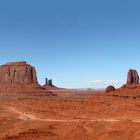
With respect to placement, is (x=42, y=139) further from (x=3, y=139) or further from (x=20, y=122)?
(x=20, y=122)

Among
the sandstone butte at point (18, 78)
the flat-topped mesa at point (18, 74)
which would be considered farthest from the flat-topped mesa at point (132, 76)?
the flat-topped mesa at point (18, 74)

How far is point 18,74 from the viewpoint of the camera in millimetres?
152125

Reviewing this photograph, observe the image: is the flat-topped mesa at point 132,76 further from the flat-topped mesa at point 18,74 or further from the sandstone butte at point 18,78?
the flat-topped mesa at point 18,74

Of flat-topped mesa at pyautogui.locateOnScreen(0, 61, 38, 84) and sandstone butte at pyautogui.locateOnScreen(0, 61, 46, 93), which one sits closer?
sandstone butte at pyautogui.locateOnScreen(0, 61, 46, 93)

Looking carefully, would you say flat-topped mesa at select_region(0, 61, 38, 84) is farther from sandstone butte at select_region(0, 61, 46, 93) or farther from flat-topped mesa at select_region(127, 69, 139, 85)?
flat-topped mesa at select_region(127, 69, 139, 85)

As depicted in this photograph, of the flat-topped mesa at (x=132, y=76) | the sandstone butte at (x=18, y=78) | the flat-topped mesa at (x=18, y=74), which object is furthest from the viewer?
the flat-topped mesa at (x=18, y=74)

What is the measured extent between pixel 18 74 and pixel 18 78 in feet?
6.35

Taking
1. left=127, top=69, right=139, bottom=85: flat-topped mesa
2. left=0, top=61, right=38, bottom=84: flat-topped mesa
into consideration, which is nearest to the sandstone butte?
left=0, top=61, right=38, bottom=84: flat-topped mesa

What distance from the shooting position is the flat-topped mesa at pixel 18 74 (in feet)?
490

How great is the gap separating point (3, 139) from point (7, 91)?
353 feet

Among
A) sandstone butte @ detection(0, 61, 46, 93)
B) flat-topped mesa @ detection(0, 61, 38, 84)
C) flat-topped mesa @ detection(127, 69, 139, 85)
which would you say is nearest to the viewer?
flat-topped mesa @ detection(127, 69, 139, 85)

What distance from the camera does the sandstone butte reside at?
143 meters

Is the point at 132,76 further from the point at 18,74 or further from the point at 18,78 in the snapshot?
the point at 18,74

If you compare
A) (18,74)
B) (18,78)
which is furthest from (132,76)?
(18,74)
